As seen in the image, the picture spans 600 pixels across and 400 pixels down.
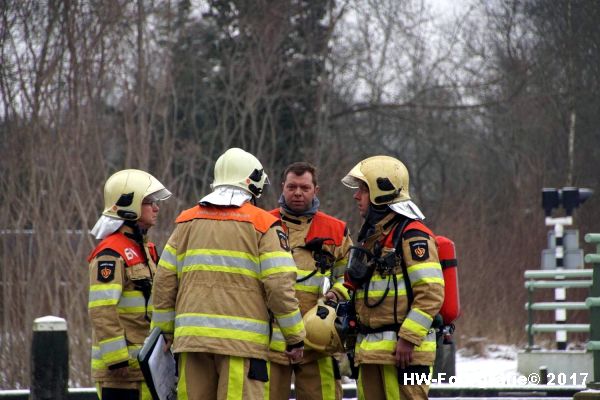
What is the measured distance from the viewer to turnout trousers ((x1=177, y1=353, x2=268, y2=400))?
253 inches

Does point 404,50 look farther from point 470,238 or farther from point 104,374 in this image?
point 104,374

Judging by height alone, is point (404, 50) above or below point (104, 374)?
above

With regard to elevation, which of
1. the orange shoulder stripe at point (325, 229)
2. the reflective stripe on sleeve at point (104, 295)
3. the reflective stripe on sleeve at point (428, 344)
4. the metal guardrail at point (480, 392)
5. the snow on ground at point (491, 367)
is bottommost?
the snow on ground at point (491, 367)

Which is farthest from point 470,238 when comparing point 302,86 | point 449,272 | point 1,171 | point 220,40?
point 449,272

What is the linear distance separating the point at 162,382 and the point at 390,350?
4.27ft

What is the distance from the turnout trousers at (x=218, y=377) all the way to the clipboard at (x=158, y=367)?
0.47 feet

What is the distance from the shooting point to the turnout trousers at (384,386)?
668 centimetres

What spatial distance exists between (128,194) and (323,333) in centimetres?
148

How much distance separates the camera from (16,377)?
39.8 ft

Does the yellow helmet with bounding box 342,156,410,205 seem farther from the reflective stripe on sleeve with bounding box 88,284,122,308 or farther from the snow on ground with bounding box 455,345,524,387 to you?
the snow on ground with bounding box 455,345,524,387

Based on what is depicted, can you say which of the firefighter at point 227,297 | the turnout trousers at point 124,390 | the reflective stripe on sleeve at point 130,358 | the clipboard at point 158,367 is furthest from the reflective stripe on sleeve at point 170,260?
the turnout trousers at point 124,390

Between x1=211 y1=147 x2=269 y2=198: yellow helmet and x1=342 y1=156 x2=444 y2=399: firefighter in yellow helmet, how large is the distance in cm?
62

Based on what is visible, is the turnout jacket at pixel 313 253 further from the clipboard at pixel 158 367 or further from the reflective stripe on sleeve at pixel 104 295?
the reflective stripe on sleeve at pixel 104 295

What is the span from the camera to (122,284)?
7.17m
